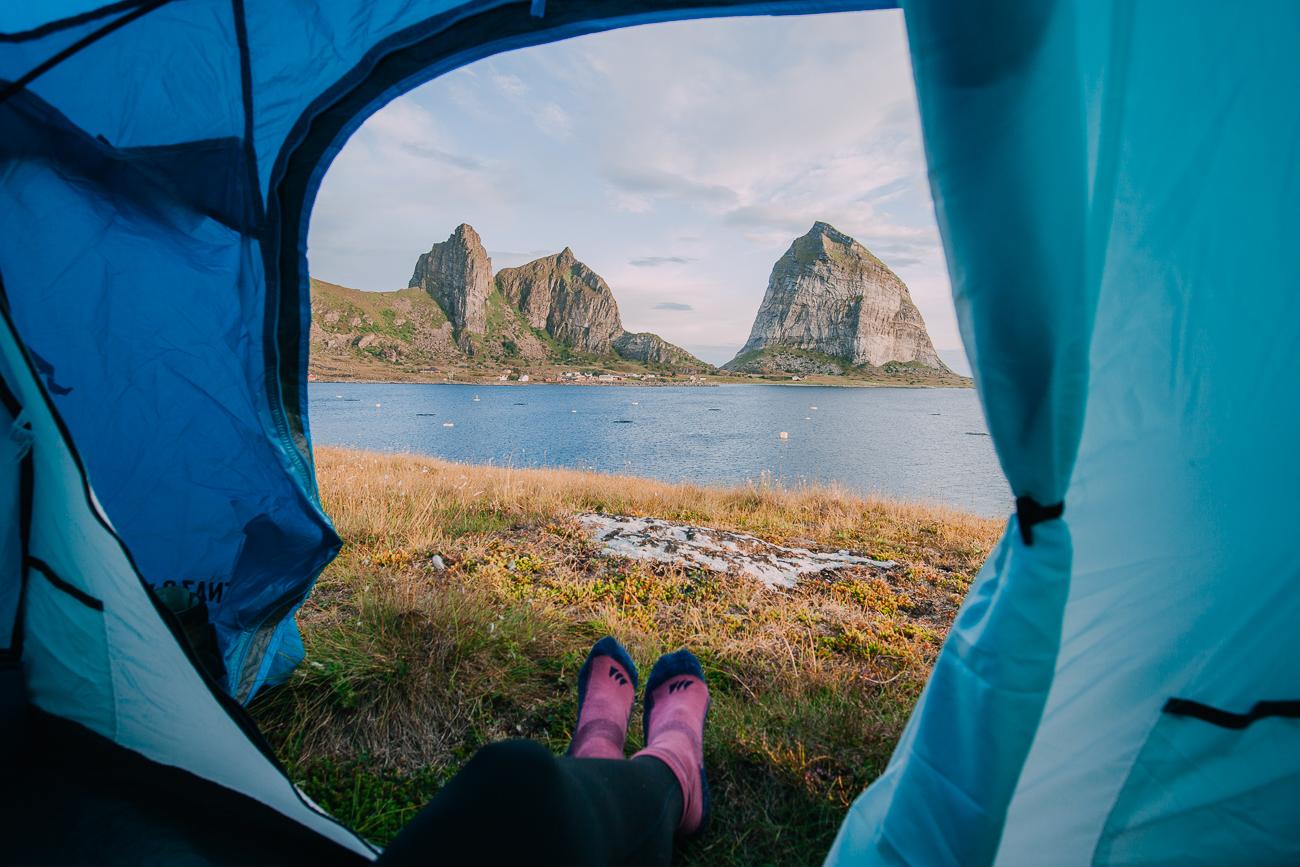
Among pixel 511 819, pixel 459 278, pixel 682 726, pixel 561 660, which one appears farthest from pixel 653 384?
pixel 511 819

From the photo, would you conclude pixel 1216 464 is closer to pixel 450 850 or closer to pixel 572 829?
pixel 572 829

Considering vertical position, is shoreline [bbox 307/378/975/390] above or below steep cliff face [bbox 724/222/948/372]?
below

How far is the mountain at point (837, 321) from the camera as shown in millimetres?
112188

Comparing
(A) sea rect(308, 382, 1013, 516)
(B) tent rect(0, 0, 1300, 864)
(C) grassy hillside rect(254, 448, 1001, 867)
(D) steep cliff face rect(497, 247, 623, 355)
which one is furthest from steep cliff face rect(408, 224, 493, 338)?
(B) tent rect(0, 0, 1300, 864)

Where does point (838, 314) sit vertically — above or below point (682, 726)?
above

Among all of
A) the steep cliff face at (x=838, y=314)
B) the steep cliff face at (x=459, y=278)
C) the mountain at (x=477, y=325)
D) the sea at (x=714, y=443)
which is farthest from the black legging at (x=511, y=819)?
the steep cliff face at (x=459, y=278)

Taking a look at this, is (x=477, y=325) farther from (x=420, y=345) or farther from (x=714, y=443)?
(x=714, y=443)

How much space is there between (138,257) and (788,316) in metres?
126

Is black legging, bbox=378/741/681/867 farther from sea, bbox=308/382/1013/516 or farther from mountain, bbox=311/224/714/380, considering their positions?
mountain, bbox=311/224/714/380

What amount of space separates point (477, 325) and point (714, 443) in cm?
10014

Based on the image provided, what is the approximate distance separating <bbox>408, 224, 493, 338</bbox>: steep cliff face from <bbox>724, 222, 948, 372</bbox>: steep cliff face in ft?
181

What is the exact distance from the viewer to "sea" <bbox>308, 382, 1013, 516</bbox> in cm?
1734

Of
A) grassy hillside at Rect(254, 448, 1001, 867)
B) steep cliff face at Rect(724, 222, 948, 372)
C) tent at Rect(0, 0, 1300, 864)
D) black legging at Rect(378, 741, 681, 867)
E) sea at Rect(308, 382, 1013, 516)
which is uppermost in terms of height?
steep cliff face at Rect(724, 222, 948, 372)

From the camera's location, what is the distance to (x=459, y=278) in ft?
408
